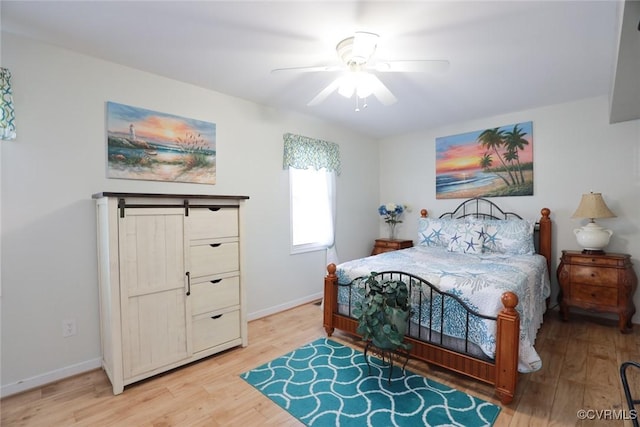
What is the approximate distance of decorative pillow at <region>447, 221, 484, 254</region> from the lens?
339 cm

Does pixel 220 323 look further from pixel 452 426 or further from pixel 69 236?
pixel 452 426

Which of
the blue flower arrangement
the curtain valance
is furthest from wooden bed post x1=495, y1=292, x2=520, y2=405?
the curtain valance

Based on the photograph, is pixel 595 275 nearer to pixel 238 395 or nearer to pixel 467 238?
pixel 467 238

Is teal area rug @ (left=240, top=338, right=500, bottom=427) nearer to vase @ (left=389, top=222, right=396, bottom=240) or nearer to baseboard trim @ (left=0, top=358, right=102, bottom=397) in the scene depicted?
baseboard trim @ (left=0, top=358, right=102, bottom=397)

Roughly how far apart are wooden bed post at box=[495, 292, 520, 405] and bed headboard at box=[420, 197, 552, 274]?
209cm

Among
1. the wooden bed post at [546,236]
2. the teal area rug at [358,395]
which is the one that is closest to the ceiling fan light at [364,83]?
the teal area rug at [358,395]

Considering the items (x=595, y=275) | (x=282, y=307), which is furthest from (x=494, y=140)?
(x=282, y=307)

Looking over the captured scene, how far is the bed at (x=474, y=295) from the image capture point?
1917 millimetres

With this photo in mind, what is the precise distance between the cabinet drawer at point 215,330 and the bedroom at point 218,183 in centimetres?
68

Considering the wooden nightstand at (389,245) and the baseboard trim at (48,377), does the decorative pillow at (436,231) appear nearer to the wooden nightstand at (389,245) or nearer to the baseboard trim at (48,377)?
the wooden nightstand at (389,245)

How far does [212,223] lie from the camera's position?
Answer: 8.09 ft

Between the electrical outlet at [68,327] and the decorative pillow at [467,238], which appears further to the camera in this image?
the decorative pillow at [467,238]

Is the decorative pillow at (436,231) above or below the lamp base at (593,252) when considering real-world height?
above

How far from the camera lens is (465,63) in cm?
245
